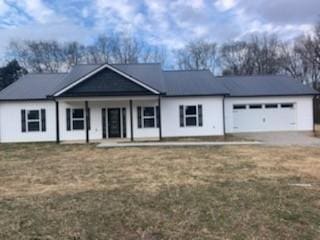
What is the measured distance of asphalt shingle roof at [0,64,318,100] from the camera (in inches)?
1006

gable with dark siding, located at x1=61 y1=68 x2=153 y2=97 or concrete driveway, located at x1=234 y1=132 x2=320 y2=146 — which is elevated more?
gable with dark siding, located at x1=61 y1=68 x2=153 y2=97

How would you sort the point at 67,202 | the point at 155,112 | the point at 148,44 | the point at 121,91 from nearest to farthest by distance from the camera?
the point at 67,202, the point at 121,91, the point at 155,112, the point at 148,44

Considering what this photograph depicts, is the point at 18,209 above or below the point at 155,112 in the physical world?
below

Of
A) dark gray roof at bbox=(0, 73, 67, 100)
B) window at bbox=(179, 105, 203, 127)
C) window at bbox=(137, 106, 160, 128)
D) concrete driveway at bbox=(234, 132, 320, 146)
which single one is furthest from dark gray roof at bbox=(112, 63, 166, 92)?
concrete driveway at bbox=(234, 132, 320, 146)

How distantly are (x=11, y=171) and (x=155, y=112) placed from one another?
14.2 meters

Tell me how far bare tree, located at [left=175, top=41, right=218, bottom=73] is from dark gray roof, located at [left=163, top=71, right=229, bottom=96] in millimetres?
27888

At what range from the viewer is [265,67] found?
54.5 meters

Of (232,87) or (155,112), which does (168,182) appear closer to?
(155,112)

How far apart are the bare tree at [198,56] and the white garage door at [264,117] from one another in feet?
98.1

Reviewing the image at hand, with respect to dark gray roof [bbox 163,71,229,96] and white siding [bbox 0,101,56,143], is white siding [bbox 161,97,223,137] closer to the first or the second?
dark gray roof [bbox 163,71,229,96]

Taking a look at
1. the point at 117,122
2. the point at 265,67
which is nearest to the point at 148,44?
the point at 265,67

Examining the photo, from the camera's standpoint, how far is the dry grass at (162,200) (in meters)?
5.93

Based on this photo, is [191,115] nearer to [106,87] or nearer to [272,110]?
[106,87]

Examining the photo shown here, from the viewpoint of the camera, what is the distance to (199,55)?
58.3 meters
